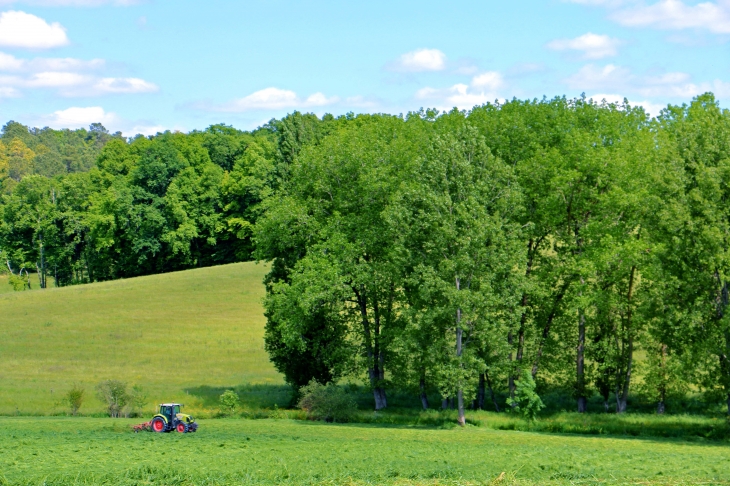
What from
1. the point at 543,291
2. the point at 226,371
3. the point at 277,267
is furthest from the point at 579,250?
the point at 226,371

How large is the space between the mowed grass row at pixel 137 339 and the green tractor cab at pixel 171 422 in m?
10.2

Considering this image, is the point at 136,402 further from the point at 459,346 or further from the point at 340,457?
the point at 340,457

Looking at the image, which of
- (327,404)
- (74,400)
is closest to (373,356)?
(327,404)

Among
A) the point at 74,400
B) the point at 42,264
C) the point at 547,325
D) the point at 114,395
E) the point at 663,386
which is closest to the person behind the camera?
the point at 663,386

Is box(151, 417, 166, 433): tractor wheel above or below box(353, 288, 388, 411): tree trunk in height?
below

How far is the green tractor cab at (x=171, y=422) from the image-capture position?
34625 millimetres

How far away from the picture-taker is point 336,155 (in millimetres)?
46031

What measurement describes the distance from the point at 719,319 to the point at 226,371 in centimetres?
3547

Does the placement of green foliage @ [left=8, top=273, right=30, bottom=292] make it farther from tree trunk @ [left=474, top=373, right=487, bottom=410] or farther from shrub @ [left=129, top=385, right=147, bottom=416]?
tree trunk @ [left=474, top=373, right=487, bottom=410]

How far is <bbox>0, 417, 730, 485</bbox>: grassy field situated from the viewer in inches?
901

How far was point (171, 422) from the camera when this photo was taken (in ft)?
115

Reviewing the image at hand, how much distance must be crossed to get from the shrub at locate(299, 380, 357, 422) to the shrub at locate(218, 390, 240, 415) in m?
4.21

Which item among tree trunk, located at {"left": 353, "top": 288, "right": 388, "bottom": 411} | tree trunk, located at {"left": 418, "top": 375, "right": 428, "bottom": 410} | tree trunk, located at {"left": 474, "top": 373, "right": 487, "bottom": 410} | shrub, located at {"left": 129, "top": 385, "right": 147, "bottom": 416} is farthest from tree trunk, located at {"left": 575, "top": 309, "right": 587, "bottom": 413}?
shrub, located at {"left": 129, "top": 385, "right": 147, "bottom": 416}

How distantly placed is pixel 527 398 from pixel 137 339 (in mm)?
38995
